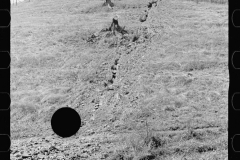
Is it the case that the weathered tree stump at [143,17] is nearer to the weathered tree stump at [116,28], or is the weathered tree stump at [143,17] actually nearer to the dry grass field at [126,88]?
the dry grass field at [126,88]

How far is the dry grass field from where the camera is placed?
7016 mm

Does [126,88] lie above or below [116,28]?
below

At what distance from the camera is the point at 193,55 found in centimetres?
1412

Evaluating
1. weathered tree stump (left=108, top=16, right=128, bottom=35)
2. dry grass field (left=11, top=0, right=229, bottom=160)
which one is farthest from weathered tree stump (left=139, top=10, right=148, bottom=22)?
weathered tree stump (left=108, top=16, right=128, bottom=35)

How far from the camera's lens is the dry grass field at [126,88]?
7.02 m

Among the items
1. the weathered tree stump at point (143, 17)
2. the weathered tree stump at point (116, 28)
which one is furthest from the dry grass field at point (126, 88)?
the weathered tree stump at point (143, 17)

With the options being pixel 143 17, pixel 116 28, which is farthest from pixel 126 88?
pixel 143 17

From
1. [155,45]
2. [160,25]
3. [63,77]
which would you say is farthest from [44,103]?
[160,25]

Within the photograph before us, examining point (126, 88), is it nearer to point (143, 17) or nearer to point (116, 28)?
point (116, 28)

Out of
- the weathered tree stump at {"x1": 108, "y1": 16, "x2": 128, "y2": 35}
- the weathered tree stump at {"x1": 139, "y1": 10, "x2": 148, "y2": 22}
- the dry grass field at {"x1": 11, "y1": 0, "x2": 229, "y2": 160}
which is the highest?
the weathered tree stump at {"x1": 139, "y1": 10, "x2": 148, "y2": 22}

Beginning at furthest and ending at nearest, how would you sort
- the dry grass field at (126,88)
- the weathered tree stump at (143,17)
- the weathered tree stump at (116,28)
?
the weathered tree stump at (143,17) → the weathered tree stump at (116,28) → the dry grass field at (126,88)

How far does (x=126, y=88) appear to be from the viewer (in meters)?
10.5

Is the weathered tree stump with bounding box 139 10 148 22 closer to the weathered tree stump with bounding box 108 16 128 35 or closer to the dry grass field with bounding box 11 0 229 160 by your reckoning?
the dry grass field with bounding box 11 0 229 160
